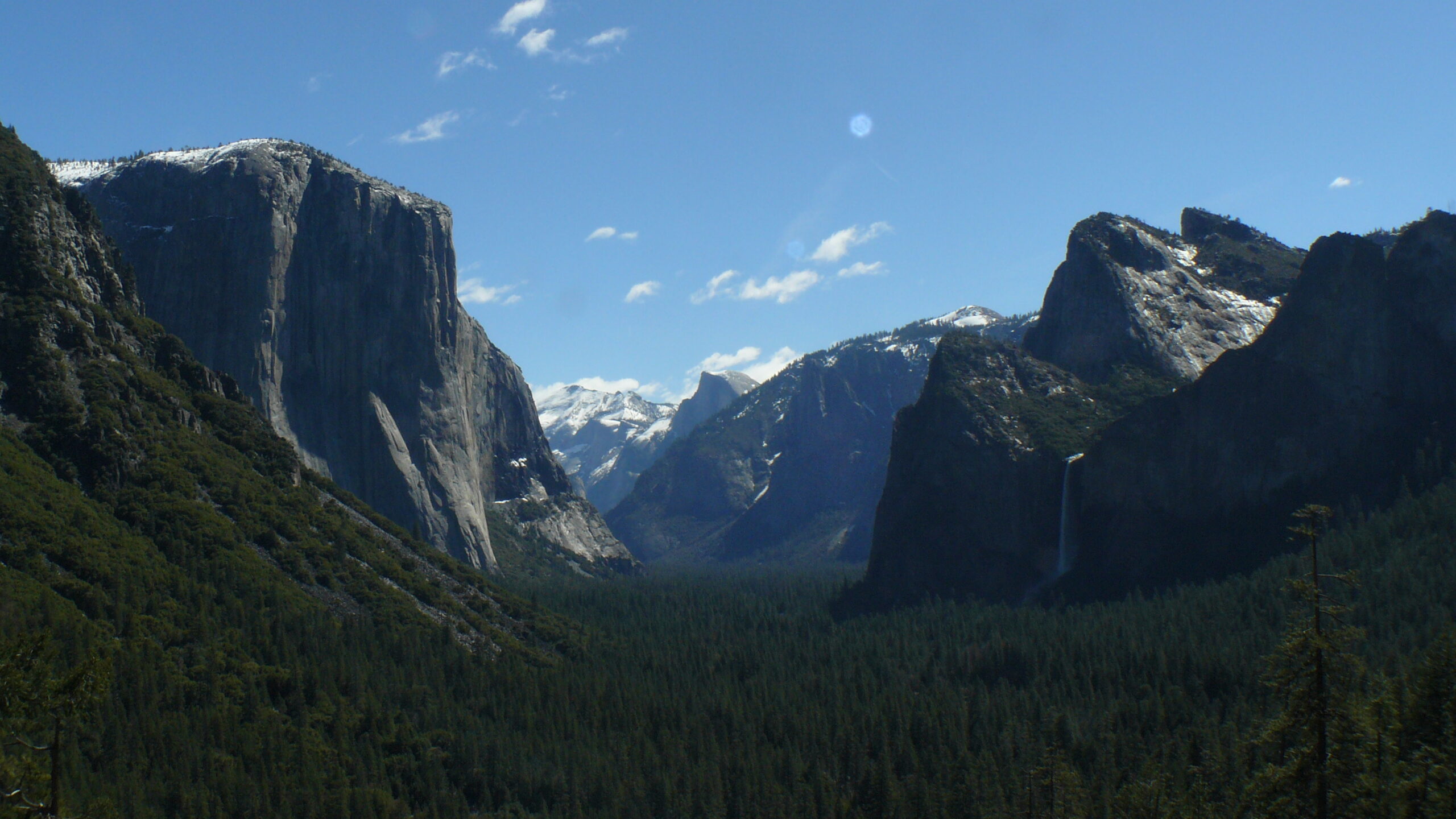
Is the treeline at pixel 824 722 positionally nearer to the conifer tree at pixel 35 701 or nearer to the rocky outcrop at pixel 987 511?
the conifer tree at pixel 35 701

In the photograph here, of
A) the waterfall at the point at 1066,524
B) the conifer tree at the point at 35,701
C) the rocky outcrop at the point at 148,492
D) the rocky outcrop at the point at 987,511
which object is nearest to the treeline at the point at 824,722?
the conifer tree at the point at 35,701

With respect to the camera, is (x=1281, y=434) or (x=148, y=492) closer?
(x=148, y=492)

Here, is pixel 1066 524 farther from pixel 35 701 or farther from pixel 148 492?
pixel 35 701

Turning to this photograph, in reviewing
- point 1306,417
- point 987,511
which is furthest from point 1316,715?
point 987,511

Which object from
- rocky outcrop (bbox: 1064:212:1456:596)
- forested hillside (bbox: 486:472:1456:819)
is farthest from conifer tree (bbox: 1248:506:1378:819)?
rocky outcrop (bbox: 1064:212:1456:596)

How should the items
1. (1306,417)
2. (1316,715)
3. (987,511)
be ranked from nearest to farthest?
(1316,715)
(1306,417)
(987,511)

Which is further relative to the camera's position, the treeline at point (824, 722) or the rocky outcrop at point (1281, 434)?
the rocky outcrop at point (1281, 434)

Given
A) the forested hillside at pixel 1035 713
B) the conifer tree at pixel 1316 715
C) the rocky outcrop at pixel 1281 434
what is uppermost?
the rocky outcrop at pixel 1281 434

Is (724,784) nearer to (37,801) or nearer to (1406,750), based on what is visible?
(1406,750)
